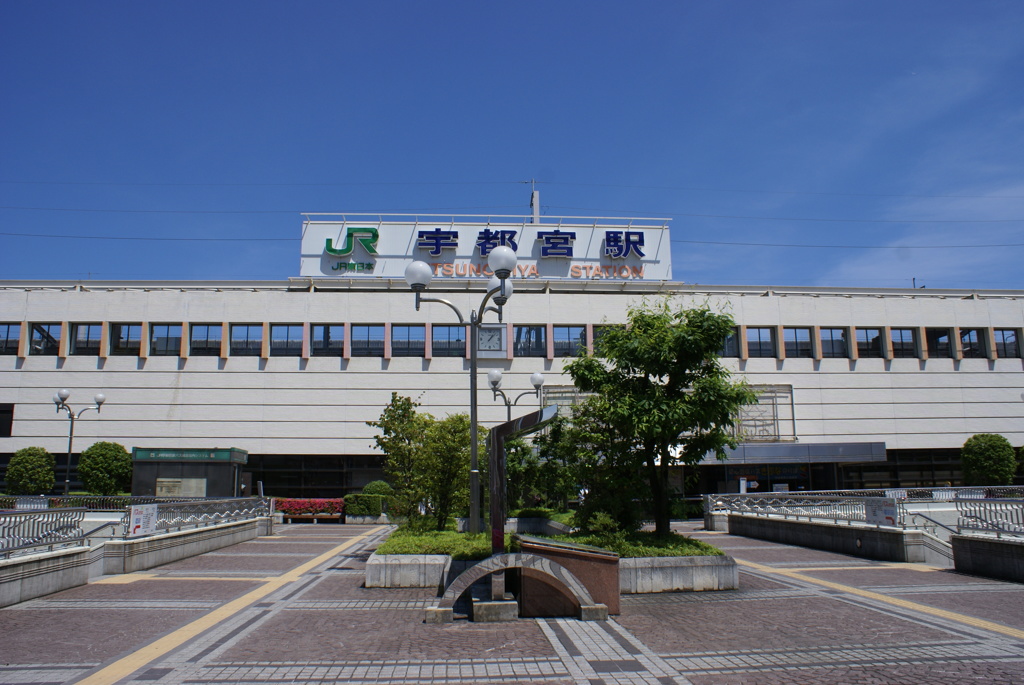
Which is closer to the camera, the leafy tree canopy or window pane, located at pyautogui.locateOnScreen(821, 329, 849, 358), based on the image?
the leafy tree canopy

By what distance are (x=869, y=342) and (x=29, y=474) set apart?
1897 inches

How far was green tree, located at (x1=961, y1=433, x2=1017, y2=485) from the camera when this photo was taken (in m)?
39.1

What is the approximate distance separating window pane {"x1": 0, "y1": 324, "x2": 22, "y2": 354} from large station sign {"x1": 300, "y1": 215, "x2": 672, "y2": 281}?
16.7 metres

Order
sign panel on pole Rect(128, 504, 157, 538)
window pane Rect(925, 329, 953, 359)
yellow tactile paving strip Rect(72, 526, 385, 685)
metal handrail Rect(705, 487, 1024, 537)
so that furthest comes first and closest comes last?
window pane Rect(925, 329, 953, 359)
sign panel on pole Rect(128, 504, 157, 538)
metal handrail Rect(705, 487, 1024, 537)
yellow tactile paving strip Rect(72, 526, 385, 685)

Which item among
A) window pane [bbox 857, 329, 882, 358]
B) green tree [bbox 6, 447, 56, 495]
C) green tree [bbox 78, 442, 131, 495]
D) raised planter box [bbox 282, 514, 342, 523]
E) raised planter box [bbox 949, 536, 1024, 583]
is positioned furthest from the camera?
window pane [bbox 857, 329, 882, 358]

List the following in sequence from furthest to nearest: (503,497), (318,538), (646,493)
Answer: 1. (318,538)
2. (646,493)
3. (503,497)

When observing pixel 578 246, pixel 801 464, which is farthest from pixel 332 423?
pixel 801 464

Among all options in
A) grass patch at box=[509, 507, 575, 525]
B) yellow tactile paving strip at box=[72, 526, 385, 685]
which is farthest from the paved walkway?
grass patch at box=[509, 507, 575, 525]

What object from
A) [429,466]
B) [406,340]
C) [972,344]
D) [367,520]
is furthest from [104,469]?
[972,344]

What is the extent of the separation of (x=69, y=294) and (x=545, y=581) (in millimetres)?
41485

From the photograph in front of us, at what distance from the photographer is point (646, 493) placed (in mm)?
15844

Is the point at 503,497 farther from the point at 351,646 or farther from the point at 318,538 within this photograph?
the point at 318,538

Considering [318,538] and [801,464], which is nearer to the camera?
[318,538]

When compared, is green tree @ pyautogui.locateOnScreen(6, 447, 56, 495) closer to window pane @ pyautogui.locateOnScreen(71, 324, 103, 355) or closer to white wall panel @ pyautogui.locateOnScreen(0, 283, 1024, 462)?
white wall panel @ pyautogui.locateOnScreen(0, 283, 1024, 462)
